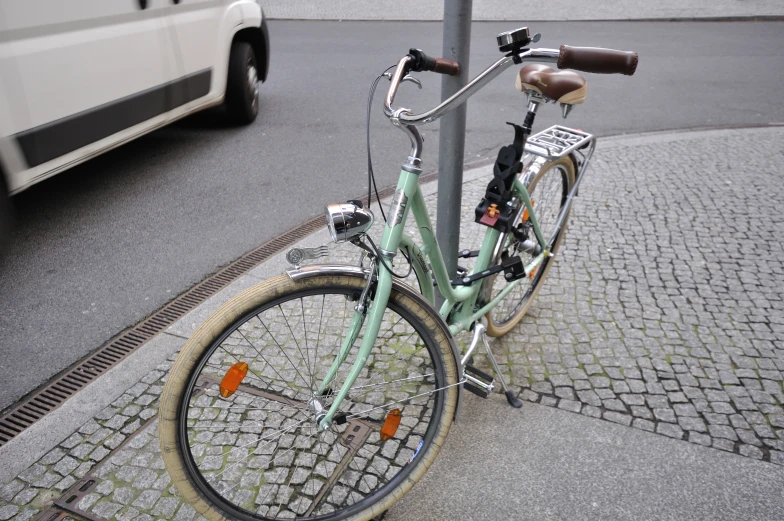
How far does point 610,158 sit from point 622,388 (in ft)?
10.9

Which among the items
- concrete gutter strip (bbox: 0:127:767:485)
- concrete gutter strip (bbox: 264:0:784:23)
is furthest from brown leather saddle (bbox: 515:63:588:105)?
concrete gutter strip (bbox: 264:0:784:23)

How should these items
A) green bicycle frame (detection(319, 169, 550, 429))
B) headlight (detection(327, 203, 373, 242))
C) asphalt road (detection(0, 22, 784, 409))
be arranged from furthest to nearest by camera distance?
asphalt road (detection(0, 22, 784, 409))
green bicycle frame (detection(319, 169, 550, 429))
headlight (detection(327, 203, 373, 242))

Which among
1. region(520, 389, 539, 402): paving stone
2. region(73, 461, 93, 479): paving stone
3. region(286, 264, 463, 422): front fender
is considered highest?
region(286, 264, 463, 422): front fender

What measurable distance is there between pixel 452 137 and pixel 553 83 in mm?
448

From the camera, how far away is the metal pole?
2.46 meters

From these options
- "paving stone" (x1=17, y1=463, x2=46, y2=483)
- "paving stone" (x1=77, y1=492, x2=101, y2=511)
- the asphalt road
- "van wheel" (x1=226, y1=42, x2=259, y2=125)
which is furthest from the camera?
"van wheel" (x1=226, y1=42, x2=259, y2=125)

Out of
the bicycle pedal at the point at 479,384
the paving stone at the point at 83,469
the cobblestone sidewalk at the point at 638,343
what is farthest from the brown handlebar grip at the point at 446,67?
the paving stone at the point at 83,469

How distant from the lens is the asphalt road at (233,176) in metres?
3.55

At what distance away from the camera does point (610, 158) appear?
5.68 metres

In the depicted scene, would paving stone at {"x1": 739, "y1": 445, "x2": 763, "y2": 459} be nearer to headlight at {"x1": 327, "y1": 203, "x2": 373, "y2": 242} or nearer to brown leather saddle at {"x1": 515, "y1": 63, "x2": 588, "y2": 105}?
brown leather saddle at {"x1": 515, "y1": 63, "x2": 588, "y2": 105}

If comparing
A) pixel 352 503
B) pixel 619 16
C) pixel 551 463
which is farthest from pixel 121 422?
pixel 619 16

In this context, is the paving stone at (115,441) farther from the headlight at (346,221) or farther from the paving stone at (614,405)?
the paving stone at (614,405)

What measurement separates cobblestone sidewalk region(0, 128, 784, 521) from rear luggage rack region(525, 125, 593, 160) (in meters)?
0.95

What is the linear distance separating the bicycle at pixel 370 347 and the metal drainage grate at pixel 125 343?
0.64 meters
